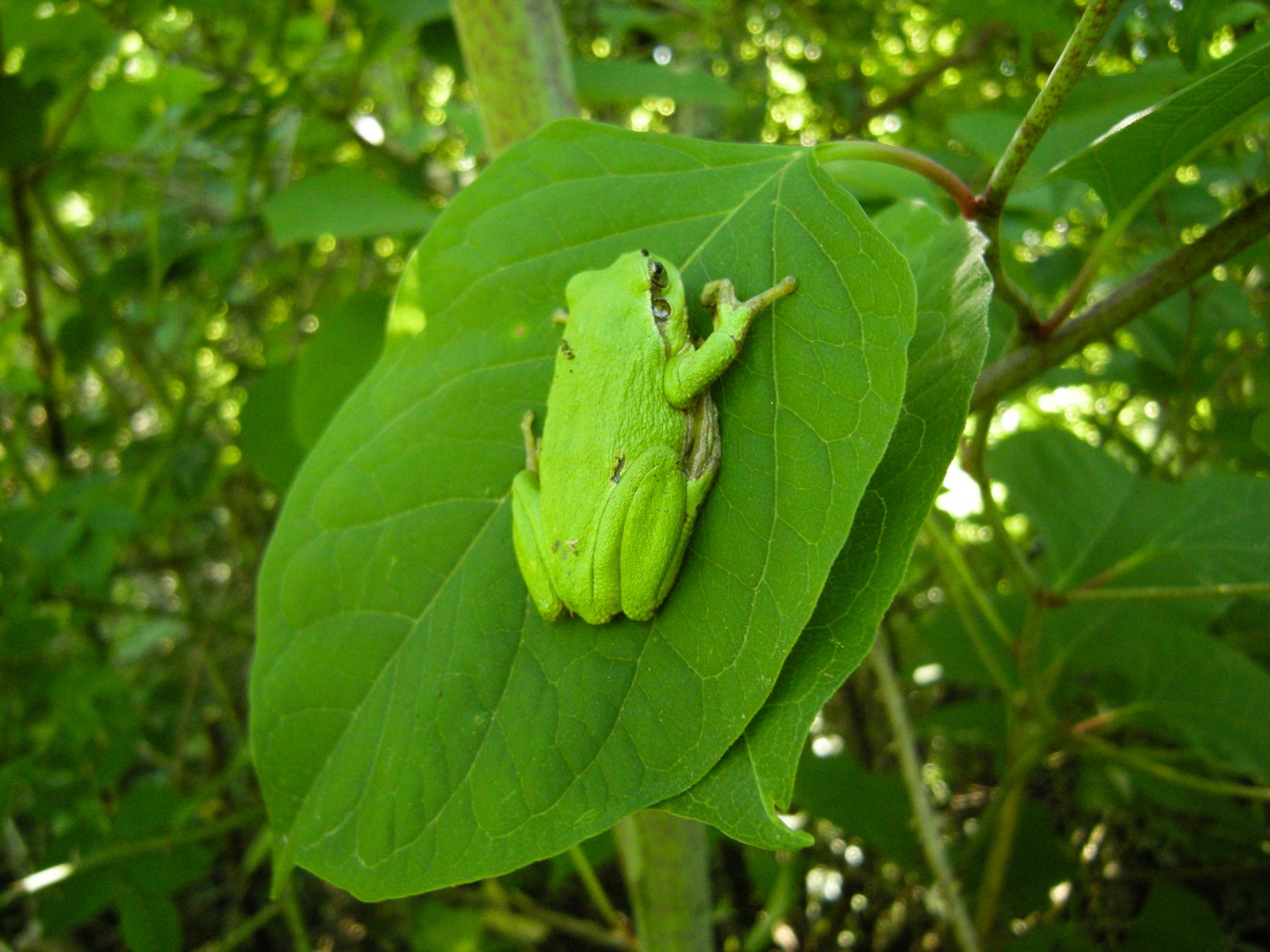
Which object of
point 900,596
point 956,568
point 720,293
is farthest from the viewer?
point 900,596

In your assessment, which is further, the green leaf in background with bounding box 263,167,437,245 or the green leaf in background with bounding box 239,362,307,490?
the green leaf in background with bounding box 239,362,307,490

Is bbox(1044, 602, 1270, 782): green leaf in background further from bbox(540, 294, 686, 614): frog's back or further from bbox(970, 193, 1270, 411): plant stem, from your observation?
bbox(540, 294, 686, 614): frog's back

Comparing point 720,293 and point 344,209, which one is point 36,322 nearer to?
point 344,209

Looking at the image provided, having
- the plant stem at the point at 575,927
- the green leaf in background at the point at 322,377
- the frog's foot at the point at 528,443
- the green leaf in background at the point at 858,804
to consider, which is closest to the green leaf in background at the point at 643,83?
the green leaf in background at the point at 322,377

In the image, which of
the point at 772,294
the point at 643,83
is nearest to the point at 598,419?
the point at 772,294

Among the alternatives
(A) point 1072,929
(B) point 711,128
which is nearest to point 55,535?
(B) point 711,128

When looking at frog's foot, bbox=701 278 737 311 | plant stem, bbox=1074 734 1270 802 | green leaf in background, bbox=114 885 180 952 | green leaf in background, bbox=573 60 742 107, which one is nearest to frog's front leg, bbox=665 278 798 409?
frog's foot, bbox=701 278 737 311

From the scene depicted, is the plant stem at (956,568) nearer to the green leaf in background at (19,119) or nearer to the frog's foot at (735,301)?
the frog's foot at (735,301)
